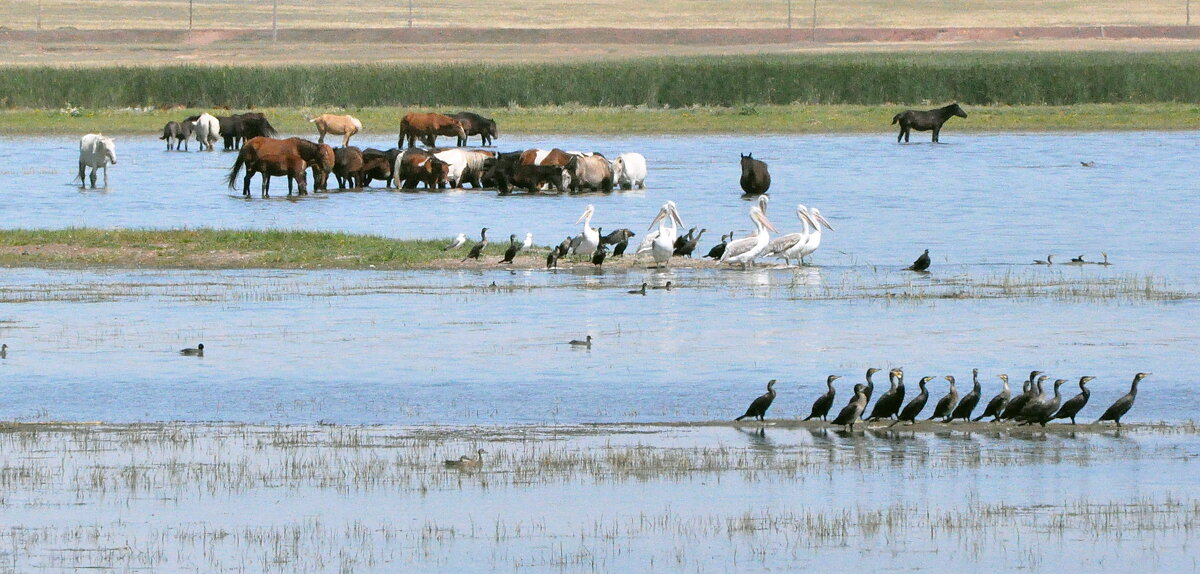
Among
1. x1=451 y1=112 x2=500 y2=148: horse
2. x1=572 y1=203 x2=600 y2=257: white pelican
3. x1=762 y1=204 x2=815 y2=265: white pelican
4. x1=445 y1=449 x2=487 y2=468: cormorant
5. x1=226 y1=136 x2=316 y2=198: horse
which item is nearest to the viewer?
x1=445 y1=449 x2=487 y2=468: cormorant

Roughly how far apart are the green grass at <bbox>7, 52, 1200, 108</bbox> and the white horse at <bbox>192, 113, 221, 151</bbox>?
16.8m

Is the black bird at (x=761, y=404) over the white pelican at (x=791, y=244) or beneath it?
beneath

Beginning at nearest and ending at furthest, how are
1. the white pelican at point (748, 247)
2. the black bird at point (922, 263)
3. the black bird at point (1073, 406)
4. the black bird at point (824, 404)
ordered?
the black bird at point (1073, 406) < the black bird at point (824, 404) < the black bird at point (922, 263) < the white pelican at point (748, 247)

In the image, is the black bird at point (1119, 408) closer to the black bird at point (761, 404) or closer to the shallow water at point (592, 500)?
the shallow water at point (592, 500)

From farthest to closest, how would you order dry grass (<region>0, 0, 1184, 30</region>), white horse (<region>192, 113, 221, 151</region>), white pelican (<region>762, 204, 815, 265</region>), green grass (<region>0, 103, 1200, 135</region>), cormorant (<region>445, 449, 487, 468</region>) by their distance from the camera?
dry grass (<region>0, 0, 1184, 30</region>)
green grass (<region>0, 103, 1200, 135</region>)
white horse (<region>192, 113, 221, 151</region>)
white pelican (<region>762, 204, 815, 265</region>)
cormorant (<region>445, 449, 487, 468</region>)

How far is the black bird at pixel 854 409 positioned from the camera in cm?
1321

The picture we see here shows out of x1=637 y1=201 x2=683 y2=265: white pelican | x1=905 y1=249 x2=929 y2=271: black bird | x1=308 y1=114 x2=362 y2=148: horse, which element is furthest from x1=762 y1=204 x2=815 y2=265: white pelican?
x1=308 y1=114 x2=362 y2=148: horse

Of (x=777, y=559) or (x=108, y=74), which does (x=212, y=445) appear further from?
(x=108, y=74)

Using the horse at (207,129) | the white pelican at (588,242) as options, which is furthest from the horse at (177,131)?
the white pelican at (588,242)

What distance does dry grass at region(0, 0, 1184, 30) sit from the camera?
122 m

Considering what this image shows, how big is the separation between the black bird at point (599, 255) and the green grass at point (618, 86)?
45348 mm

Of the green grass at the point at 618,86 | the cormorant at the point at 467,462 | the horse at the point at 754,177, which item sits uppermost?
the green grass at the point at 618,86

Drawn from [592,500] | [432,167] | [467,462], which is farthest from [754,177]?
[592,500]

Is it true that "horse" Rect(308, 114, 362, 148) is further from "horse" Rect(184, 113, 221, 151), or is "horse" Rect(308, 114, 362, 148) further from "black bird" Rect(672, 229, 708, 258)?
"black bird" Rect(672, 229, 708, 258)
